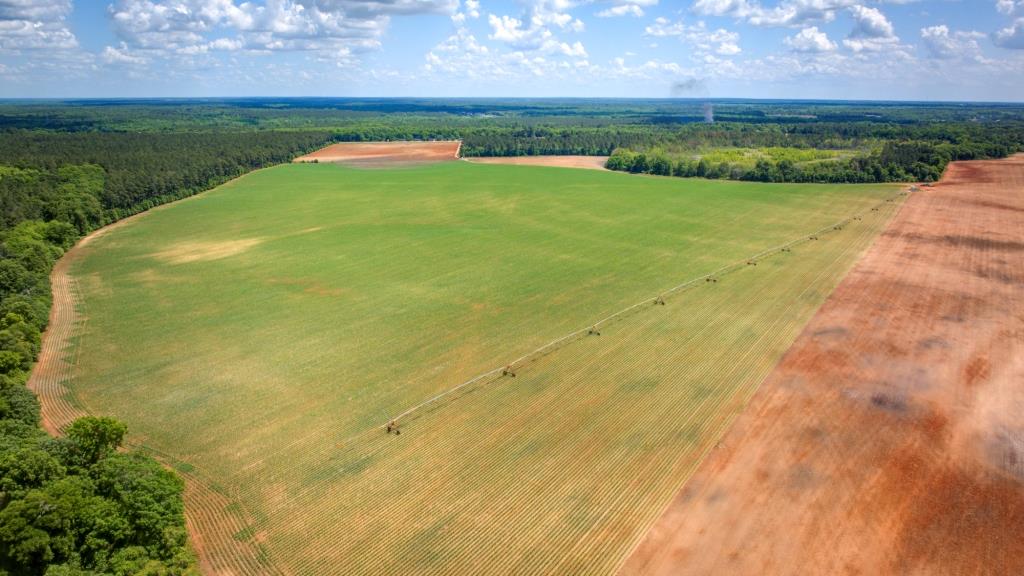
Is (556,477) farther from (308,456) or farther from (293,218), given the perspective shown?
(293,218)

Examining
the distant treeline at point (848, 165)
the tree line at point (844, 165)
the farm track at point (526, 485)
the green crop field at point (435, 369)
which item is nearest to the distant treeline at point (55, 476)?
the green crop field at point (435, 369)

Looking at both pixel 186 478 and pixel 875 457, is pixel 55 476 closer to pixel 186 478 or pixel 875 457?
pixel 186 478

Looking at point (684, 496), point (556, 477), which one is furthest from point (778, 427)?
point (556, 477)

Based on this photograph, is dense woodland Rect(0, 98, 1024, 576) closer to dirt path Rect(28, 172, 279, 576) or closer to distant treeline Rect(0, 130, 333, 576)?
distant treeline Rect(0, 130, 333, 576)

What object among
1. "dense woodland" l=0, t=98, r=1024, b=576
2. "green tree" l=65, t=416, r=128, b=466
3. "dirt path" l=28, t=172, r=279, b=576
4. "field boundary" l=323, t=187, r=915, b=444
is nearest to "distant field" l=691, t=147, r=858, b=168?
"dense woodland" l=0, t=98, r=1024, b=576

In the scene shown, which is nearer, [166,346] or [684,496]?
[684,496]

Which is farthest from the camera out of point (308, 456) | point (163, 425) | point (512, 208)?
point (512, 208)

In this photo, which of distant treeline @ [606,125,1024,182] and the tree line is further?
distant treeline @ [606,125,1024,182]
